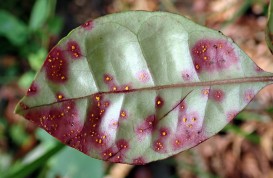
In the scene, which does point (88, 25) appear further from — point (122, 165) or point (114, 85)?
point (122, 165)

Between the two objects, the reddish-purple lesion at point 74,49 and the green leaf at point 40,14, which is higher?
the reddish-purple lesion at point 74,49

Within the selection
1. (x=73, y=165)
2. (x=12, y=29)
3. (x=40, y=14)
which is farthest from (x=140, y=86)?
(x=12, y=29)

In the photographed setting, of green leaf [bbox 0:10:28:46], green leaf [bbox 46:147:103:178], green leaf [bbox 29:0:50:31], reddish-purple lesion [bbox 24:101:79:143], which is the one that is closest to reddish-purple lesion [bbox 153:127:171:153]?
reddish-purple lesion [bbox 24:101:79:143]

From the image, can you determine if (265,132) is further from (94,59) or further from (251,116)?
(94,59)

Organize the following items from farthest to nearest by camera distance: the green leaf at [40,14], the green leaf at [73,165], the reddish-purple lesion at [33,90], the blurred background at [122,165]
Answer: the green leaf at [40,14], the blurred background at [122,165], the green leaf at [73,165], the reddish-purple lesion at [33,90]

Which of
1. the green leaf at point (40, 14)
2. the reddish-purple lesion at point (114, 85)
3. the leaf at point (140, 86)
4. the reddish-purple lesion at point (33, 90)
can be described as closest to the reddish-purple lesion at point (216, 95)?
the leaf at point (140, 86)

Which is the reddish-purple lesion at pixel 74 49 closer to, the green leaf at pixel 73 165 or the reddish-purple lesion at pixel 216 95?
the reddish-purple lesion at pixel 216 95
